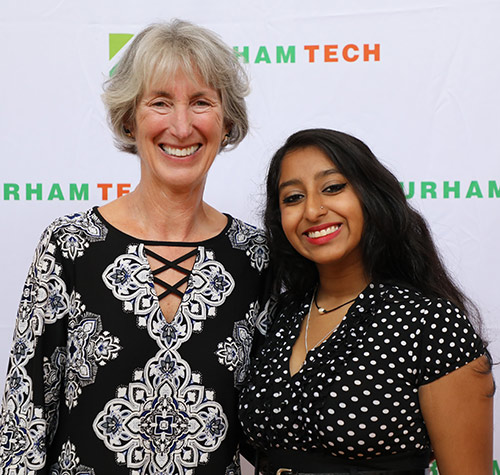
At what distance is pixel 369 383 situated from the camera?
58.1 inches

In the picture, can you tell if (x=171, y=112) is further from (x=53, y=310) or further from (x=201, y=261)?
(x=53, y=310)

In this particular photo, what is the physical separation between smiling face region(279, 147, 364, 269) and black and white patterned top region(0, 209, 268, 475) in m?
0.26

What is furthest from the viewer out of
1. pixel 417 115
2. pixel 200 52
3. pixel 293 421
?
pixel 417 115

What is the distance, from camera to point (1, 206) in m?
2.36

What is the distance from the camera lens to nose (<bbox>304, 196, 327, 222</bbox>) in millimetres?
1585

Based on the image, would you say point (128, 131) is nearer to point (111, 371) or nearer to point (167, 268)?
point (167, 268)

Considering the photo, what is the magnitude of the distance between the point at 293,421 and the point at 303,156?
57cm

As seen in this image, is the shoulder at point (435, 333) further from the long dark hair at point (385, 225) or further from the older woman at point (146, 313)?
the older woman at point (146, 313)

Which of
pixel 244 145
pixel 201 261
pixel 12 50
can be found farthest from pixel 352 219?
pixel 12 50

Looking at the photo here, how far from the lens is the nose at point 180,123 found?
5.36ft

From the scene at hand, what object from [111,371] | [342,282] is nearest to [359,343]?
[342,282]

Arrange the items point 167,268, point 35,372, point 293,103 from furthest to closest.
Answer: point 293,103 < point 167,268 < point 35,372

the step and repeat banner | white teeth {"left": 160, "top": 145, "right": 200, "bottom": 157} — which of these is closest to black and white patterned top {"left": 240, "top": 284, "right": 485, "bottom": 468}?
white teeth {"left": 160, "top": 145, "right": 200, "bottom": 157}

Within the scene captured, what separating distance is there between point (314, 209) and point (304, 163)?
0.39 ft
